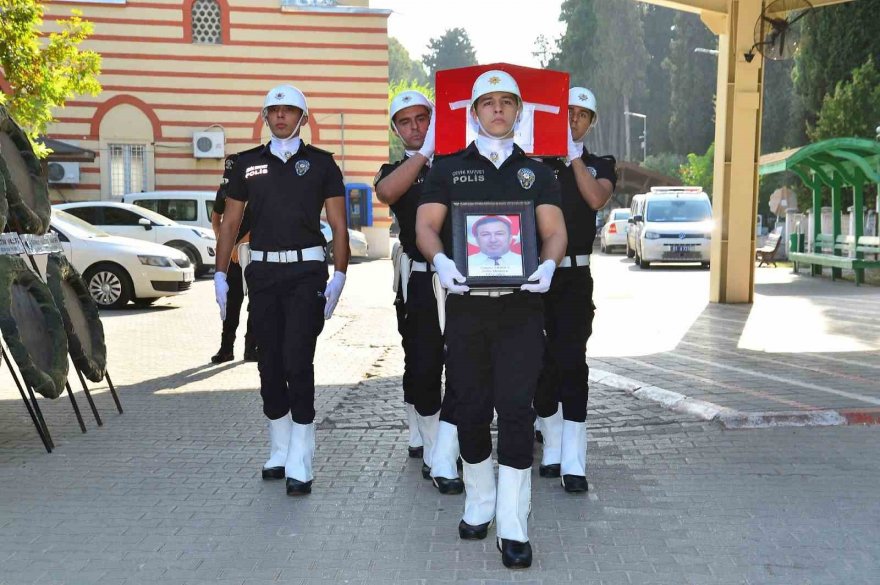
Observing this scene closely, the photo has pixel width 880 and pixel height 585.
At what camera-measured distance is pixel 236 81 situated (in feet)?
123

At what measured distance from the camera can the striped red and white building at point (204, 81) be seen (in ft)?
120

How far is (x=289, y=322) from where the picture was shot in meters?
6.09

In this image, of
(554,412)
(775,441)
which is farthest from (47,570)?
(775,441)

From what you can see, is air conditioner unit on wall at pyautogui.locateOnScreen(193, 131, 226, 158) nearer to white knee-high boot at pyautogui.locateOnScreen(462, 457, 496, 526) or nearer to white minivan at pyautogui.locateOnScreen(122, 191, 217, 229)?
white minivan at pyautogui.locateOnScreen(122, 191, 217, 229)

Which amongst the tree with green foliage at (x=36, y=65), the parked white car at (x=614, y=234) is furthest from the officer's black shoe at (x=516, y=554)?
the parked white car at (x=614, y=234)

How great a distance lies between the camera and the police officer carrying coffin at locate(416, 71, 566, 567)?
490 centimetres

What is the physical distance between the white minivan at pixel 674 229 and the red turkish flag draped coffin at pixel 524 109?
72.4ft

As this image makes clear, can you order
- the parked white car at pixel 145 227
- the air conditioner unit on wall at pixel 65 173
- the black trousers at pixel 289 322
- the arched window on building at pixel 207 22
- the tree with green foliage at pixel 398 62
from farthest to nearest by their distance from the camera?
the tree with green foliage at pixel 398 62
the arched window on building at pixel 207 22
the air conditioner unit on wall at pixel 65 173
the parked white car at pixel 145 227
the black trousers at pixel 289 322

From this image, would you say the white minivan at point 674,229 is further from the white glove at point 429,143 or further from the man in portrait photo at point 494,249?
the man in portrait photo at point 494,249

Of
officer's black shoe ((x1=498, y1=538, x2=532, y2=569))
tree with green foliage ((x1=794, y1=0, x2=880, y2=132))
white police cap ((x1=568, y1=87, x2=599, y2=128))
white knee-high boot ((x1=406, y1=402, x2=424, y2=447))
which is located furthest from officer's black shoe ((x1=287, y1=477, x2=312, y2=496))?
tree with green foliage ((x1=794, y1=0, x2=880, y2=132))

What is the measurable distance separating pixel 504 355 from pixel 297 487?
5.46 feet

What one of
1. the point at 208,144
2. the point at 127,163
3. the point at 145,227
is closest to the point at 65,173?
the point at 127,163

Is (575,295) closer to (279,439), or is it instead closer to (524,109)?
(524,109)

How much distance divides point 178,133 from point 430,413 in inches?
1274
